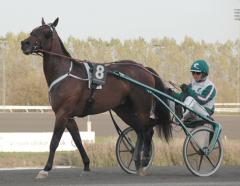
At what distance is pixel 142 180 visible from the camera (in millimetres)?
8328

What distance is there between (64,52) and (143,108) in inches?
56.7

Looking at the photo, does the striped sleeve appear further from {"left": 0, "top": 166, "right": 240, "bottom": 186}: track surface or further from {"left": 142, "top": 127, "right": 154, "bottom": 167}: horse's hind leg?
{"left": 0, "top": 166, "right": 240, "bottom": 186}: track surface

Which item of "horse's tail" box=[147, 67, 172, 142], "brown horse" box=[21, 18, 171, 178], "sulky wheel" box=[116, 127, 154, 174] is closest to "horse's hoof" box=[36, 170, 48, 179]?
"brown horse" box=[21, 18, 171, 178]

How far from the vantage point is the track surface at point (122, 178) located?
786 cm

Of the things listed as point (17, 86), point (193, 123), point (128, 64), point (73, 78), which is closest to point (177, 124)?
point (193, 123)

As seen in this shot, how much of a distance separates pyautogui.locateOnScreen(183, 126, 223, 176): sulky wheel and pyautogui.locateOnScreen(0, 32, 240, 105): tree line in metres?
55.2

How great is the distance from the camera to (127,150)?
31.4 ft

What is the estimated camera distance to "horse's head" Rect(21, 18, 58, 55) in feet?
28.3

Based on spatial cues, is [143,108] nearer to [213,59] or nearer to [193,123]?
[193,123]

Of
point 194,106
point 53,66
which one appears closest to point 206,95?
point 194,106

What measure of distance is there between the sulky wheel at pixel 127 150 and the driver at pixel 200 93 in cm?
92

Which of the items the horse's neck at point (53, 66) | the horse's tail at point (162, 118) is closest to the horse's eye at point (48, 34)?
the horse's neck at point (53, 66)

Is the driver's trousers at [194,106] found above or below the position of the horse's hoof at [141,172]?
above

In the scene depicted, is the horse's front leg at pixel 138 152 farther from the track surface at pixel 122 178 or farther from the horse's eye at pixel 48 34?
the horse's eye at pixel 48 34
